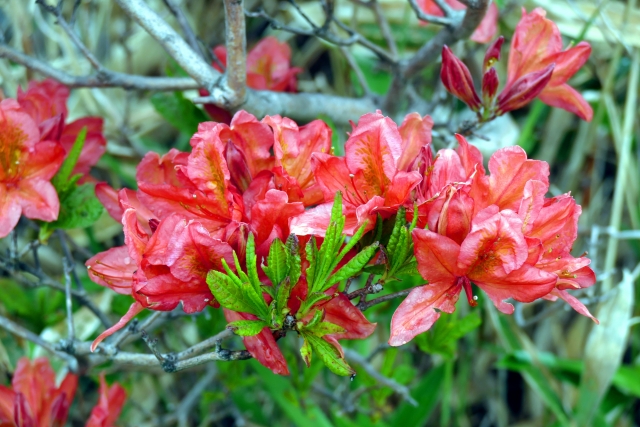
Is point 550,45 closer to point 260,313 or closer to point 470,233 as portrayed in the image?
point 470,233

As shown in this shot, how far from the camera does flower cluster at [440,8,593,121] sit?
0.98 meters

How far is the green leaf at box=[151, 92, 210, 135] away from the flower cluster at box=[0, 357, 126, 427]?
1.60 feet

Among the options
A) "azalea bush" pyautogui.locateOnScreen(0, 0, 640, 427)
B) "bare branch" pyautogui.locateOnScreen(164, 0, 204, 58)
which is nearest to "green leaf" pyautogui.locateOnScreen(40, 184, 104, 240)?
"azalea bush" pyautogui.locateOnScreen(0, 0, 640, 427)

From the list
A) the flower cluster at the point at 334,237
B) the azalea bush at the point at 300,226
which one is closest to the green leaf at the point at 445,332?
the azalea bush at the point at 300,226

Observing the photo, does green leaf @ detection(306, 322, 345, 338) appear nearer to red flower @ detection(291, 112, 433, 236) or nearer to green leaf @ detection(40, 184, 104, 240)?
red flower @ detection(291, 112, 433, 236)

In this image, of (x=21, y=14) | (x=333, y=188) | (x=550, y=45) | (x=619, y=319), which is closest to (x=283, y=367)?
(x=333, y=188)

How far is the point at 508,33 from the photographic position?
6.19 ft

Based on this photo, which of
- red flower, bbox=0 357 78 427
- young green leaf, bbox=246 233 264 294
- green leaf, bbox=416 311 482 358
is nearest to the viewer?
young green leaf, bbox=246 233 264 294

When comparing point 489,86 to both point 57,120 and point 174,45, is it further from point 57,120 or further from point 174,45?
point 57,120

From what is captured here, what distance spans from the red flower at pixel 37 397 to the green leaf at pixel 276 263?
53 cm

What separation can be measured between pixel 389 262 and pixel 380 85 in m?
1.29

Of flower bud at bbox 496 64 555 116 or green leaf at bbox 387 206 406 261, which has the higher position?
flower bud at bbox 496 64 555 116

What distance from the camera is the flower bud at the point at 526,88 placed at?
0.96m

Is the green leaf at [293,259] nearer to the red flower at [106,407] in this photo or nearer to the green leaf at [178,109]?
the red flower at [106,407]
